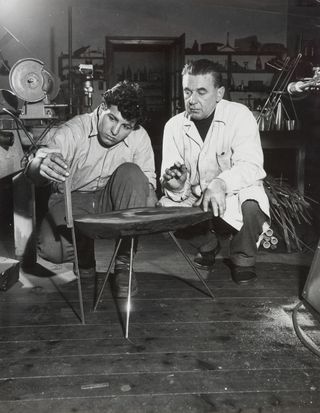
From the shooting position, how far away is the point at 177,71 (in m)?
7.34

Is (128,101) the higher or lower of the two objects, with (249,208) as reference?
higher

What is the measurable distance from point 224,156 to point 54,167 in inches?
49.9

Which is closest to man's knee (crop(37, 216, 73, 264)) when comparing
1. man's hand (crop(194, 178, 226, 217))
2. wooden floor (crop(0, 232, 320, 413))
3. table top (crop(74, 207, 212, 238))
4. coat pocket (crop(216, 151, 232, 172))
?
wooden floor (crop(0, 232, 320, 413))

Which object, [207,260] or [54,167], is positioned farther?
[207,260]

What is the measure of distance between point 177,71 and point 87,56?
1463mm

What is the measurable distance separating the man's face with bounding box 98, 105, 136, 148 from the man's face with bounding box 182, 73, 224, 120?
1.76 feet

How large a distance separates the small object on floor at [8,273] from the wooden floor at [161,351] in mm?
48

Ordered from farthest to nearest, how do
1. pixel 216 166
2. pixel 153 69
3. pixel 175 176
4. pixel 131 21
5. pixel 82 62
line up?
1. pixel 153 69
2. pixel 131 21
3. pixel 82 62
4. pixel 216 166
5. pixel 175 176

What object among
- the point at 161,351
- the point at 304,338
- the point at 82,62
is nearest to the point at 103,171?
the point at 161,351

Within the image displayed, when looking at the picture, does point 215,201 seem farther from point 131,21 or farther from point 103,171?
point 131,21

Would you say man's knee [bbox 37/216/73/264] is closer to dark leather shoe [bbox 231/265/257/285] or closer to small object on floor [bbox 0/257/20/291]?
small object on floor [bbox 0/257/20/291]

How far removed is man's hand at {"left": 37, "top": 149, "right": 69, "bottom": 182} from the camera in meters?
2.15

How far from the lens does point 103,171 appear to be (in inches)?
114

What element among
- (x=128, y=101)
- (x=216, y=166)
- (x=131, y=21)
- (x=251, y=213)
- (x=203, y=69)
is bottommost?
A: (x=251, y=213)
